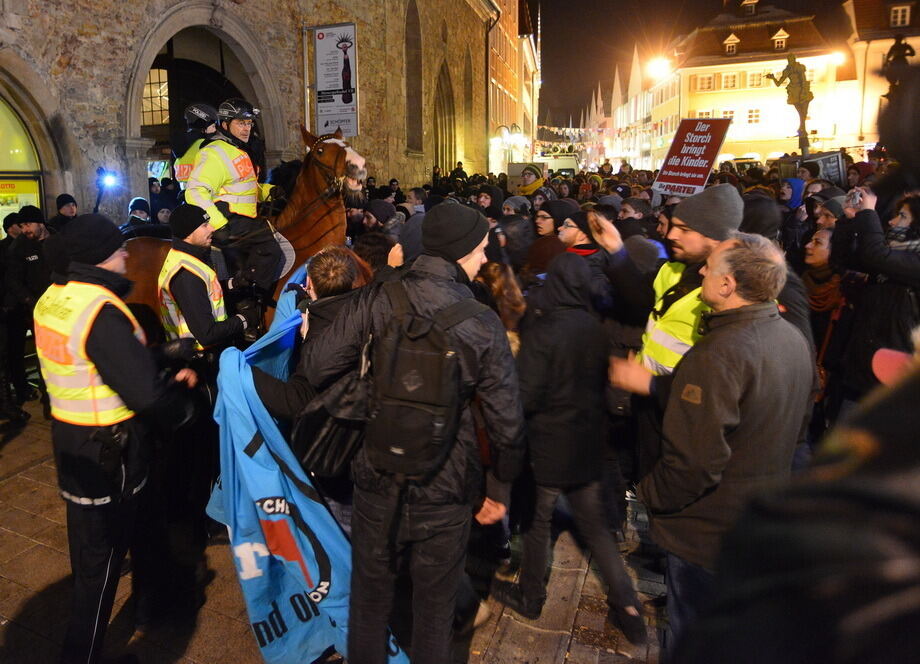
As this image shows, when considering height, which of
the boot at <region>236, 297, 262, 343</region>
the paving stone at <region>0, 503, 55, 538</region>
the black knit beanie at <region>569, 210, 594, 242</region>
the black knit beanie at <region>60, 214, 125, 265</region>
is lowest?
the paving stone at <region>0, 503, 55, 538</region>

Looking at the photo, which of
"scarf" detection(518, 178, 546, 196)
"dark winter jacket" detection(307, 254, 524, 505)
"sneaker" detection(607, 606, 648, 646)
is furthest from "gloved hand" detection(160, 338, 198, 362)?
"scarf" detection(518, 178, 546, 196)

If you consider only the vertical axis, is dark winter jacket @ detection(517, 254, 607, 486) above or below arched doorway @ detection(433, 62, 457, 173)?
below

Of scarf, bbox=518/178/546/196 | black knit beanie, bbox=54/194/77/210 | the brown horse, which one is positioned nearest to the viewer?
the brown horse

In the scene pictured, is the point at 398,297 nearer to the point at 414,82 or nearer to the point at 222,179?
the point at 222,179

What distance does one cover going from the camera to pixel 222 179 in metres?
5.73

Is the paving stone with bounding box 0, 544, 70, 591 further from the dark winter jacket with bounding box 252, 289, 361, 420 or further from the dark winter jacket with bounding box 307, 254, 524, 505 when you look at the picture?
the dark winter jacket with bounding box 307, 254, 524, 505

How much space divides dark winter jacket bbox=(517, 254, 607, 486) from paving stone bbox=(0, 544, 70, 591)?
118 inches

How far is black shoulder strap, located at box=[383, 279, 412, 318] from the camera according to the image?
2551 mm

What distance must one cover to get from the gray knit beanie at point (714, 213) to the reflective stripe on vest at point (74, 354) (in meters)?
2.83

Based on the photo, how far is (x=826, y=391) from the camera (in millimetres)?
5387

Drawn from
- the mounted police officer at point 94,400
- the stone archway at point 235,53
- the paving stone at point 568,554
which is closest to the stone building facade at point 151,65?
the stone archway at point 235,53

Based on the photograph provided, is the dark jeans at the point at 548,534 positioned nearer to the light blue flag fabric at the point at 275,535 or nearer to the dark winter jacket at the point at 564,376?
the dark winter jacket at the point at 564,376

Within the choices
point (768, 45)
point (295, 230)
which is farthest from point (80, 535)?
point (768, 45)

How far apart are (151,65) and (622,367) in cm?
1151
